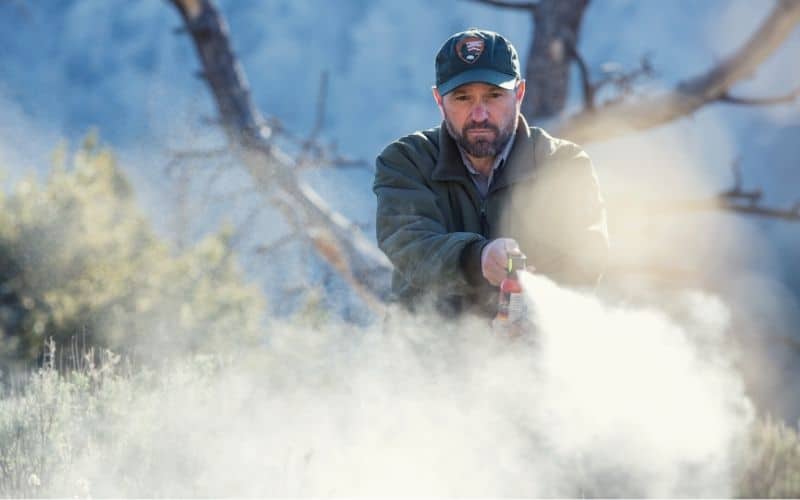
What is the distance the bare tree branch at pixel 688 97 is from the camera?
743 centimetres

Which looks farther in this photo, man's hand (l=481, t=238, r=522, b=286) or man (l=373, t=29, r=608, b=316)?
man (l=373, t=29, r=608, b=316)

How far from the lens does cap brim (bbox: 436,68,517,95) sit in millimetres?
3256

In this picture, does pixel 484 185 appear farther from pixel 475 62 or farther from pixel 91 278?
pixel 91 278

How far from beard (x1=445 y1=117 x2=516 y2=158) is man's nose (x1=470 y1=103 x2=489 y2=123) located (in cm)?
2

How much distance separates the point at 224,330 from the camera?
11.8 metres

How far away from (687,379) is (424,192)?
224cm

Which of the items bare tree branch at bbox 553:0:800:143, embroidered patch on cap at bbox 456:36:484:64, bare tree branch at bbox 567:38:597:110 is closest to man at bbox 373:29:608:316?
embroidered patch on cap at bbox 456:36:484:64

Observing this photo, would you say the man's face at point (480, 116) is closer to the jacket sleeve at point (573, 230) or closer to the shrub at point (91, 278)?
the jacket sleeve at point (573, 230)

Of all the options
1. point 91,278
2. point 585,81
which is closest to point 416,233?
point 585,81

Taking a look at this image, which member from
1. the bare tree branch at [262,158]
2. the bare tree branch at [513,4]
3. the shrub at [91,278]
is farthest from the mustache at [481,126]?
the bare tree branch at [262,158]

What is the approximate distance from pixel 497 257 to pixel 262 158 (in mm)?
6818

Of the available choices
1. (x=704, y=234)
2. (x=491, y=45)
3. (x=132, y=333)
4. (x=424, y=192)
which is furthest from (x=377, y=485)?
(x=704, y=234)

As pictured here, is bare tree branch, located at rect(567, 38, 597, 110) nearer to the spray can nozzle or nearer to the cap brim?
the cap brim

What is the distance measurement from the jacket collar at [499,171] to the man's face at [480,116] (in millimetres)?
53
